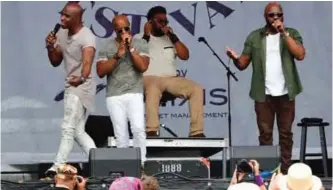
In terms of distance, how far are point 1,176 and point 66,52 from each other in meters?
1.84

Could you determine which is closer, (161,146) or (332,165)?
(161,146)

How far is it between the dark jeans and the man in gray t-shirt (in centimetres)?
105

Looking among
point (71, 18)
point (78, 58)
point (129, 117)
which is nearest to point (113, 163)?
point (129, 117)

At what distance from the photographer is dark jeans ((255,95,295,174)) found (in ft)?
29.6

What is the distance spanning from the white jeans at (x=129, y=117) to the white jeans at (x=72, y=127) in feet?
0.83

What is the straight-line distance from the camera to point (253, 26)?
10.6 m

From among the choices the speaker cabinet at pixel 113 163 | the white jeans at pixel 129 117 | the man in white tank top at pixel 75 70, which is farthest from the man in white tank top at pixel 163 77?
the speaker cabinet at pixel 113 163

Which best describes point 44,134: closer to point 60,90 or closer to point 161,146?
point 60,90

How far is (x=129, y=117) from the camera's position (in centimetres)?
886

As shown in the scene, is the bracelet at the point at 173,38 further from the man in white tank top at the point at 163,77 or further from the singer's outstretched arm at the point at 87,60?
the singer's outstretched arm at the point at 87,60

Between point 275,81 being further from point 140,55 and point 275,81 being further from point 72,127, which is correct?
point 72,127

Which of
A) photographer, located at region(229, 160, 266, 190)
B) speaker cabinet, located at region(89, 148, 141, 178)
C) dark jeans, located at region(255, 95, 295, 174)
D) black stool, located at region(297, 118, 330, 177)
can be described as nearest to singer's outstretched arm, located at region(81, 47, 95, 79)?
speaker cabinet, located at region(89, 148, 141, 178)

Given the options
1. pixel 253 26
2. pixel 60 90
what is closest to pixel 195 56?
pixel 253 26

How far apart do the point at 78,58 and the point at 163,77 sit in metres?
1.00
